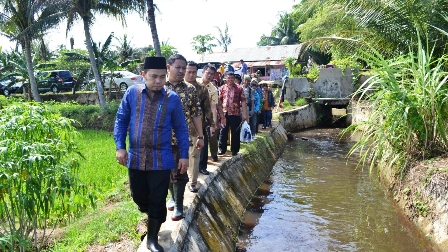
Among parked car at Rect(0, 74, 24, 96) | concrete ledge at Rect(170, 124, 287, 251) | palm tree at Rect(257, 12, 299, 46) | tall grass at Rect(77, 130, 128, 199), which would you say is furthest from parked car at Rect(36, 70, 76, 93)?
palm tree at Rect(257, 12, 299, 46)

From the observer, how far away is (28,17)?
17.3 meters

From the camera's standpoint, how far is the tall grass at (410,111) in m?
5.98

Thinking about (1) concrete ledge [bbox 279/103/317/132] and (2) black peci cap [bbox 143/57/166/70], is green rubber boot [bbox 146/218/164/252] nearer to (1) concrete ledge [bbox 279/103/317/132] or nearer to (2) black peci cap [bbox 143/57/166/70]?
(2) black peci cap [bbox 143/57/166/70]

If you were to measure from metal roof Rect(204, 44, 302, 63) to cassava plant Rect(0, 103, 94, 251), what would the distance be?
31738 millimetres

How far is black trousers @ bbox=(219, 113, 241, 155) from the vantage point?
8.14m

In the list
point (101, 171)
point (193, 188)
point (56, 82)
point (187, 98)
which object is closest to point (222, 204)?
point (193, 188)

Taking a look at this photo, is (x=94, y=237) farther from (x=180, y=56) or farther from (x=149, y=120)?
(x=180, y=56)

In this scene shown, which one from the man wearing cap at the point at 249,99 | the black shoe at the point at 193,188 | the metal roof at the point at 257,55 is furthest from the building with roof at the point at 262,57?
the black shoe at the point at 193,188

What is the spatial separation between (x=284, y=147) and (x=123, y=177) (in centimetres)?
760

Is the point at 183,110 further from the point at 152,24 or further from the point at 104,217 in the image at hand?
the point at 152,24

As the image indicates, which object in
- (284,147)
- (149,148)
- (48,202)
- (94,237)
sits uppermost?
(149,148)

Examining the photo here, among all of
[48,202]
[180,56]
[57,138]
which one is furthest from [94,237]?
[180,56]

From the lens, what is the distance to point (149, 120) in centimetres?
351

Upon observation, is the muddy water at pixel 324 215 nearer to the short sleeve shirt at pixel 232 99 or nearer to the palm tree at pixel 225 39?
the short sleeve shirt at pixel 232 99
